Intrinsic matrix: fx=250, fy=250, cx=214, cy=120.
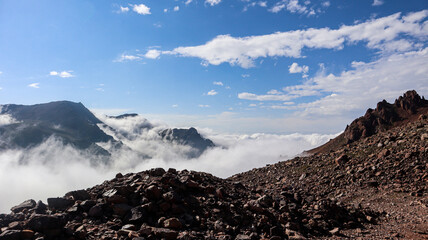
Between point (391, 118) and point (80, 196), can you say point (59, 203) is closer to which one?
point (80, 196)

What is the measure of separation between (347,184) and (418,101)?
9061 inches

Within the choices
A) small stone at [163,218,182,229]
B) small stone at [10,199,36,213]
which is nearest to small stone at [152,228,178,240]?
small stone at [163,218,182,229]

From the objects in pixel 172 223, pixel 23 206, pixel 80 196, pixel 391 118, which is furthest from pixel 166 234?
pixel 391 118

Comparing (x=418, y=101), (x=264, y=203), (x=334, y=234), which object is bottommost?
(x=334, y=234)

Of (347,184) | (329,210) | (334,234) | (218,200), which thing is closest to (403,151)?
(347,184)

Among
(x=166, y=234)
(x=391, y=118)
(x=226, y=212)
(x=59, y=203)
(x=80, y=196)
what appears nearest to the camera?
(x=166, y=234)

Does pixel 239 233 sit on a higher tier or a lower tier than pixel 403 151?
lower

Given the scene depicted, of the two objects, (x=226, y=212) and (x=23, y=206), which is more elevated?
(x=23, y=206)

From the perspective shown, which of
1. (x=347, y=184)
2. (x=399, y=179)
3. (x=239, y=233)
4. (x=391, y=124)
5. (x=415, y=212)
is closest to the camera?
(x=239, y=233)

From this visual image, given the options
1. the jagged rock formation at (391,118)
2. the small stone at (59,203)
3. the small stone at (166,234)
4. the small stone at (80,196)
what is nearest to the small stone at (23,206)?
the small stone at (59,203)

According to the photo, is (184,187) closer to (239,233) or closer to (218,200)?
(218,200)

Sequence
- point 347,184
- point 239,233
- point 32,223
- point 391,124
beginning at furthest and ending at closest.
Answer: point 391,124 → point 347,184 → point 239,233 → point 32,223

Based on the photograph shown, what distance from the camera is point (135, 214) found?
46.2 feet

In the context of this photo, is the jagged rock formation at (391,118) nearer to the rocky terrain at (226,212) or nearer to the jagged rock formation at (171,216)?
the rocky terrain at (226,212)
